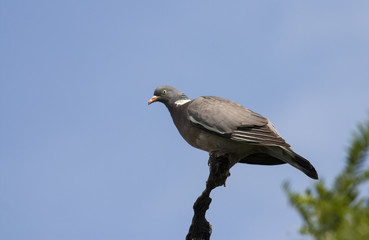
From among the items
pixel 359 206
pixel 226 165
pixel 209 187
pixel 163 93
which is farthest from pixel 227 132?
pixel 359 206

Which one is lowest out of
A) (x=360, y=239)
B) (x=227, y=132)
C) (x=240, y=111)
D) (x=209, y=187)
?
(x=360, y=239)

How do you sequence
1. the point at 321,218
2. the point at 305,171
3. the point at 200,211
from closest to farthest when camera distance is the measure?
1. the point at 321,218
2. the point at 200,211
3. the point at 305,171

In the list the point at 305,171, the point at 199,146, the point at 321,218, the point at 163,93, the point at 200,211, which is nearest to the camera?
the point at 321,218

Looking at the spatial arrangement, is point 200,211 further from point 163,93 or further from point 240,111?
point 163,93

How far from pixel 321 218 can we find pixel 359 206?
0.15m

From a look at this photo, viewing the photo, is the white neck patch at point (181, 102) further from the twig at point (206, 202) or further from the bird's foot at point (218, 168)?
the twig at point (206, 202)

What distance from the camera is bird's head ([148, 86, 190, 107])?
26.6 ft

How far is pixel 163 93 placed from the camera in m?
8.22

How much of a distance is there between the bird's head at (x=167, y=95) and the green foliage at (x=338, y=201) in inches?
258

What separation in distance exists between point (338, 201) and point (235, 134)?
16.9ft

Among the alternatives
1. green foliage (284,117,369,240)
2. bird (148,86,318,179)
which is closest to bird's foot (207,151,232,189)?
bird (148,86,318,179)

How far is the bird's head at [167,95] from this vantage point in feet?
26.6

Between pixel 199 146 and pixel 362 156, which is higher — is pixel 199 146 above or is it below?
above

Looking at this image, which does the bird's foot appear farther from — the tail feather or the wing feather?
the tail feather
